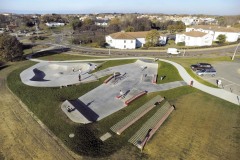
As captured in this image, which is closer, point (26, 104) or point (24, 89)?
point (26, 104)

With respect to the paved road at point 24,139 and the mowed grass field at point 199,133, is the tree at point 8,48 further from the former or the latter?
the mowed grass field at point 199,133

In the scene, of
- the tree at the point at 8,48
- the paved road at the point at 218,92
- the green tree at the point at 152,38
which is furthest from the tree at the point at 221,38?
the tree at the point at 8,48

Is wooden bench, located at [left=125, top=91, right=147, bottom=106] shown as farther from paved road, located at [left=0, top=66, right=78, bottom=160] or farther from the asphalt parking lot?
the asphalt parking lot

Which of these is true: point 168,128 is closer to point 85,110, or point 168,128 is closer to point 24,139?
point 85,110

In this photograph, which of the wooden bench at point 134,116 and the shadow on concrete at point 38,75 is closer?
the wooden bench at point 134,116

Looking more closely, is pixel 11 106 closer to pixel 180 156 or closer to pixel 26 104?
pixel 26 104

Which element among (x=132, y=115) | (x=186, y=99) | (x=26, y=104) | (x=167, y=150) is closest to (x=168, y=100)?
(x=186, y=99)

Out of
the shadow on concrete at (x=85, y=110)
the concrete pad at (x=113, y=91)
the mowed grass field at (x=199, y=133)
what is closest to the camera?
the mowed grass field at (x=199, y=133)
